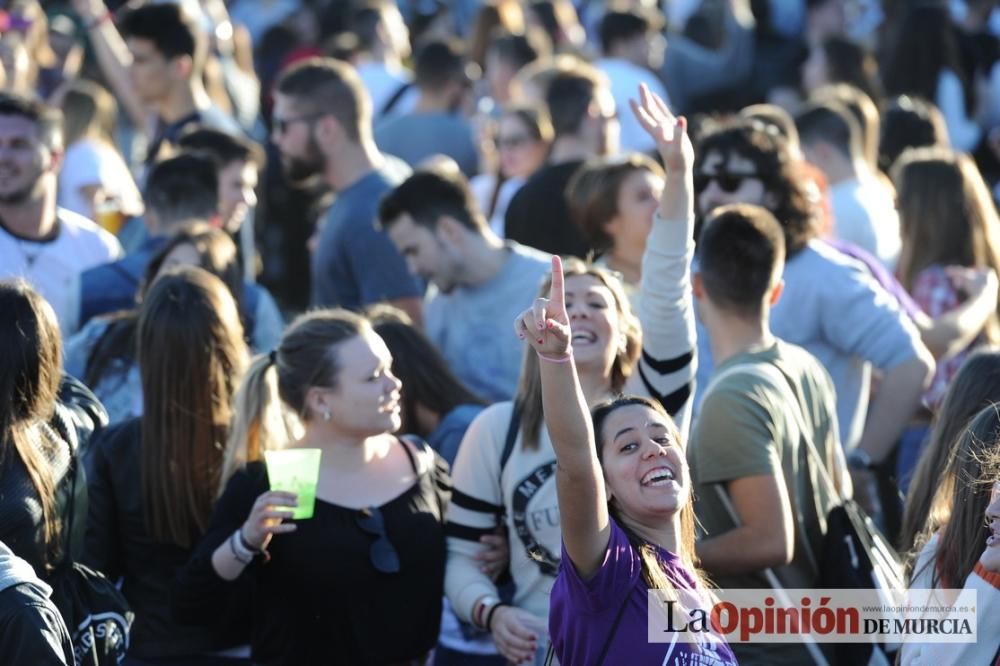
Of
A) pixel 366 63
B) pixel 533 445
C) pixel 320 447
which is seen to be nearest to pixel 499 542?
pixel 533 445

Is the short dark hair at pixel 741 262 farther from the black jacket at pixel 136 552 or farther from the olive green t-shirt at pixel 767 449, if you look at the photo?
the black jacket at pixel 136 552

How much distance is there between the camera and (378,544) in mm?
4281

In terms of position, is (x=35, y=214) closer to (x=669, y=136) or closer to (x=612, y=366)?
(x=612, y=366)

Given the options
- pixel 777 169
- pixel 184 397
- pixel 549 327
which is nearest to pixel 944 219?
pixel 777 169

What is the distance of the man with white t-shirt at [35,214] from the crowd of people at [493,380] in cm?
1

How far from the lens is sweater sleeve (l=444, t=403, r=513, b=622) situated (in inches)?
169

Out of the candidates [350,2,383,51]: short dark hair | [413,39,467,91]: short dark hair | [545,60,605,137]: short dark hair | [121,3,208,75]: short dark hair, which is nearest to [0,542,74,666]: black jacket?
[545,60,605,137]: short dark hair

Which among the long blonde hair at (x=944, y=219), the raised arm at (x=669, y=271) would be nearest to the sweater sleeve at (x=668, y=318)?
the raised arm at (x=669, y=271)

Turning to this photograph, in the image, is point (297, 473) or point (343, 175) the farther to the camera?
point (343, 175)

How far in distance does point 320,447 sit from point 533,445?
0.64 m

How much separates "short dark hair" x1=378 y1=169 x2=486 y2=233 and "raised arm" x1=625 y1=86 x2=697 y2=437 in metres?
1.88

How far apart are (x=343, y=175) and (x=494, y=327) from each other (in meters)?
1.57

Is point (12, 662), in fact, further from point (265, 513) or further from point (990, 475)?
point (990, 475)

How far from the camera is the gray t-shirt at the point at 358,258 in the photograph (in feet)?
21.7
